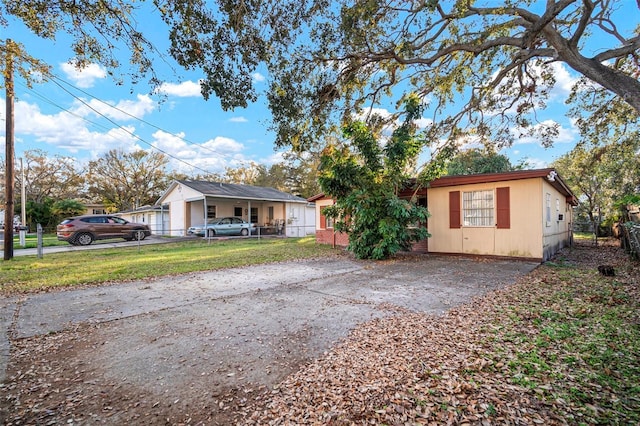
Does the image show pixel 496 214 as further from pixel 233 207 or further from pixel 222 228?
pixel 233 207

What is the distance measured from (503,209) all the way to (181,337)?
9831 mm

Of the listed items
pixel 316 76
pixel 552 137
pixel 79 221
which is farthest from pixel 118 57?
pixel 79 221

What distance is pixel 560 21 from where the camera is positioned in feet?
25.3

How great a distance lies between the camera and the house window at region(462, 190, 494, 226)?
32.7ft

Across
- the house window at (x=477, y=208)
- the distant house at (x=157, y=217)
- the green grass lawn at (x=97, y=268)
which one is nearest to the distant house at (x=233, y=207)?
the distant house at (x=157, y=217)

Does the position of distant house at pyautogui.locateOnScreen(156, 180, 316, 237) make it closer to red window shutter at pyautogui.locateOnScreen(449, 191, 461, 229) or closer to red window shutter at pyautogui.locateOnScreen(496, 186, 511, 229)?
red window shutter at pyautogui.locateOnScreen(449, 191, 461, 229)

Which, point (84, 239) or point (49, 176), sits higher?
point (49, 176)

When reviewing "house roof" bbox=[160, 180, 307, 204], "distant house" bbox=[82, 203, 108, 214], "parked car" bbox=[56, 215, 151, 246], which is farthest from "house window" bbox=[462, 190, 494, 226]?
"distant house" bbox=[82, 203, 108, 214]

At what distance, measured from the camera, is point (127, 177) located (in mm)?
32938

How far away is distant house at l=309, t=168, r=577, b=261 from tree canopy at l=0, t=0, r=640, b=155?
178 cm

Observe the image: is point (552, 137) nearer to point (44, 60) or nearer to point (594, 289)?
point (594, 289)

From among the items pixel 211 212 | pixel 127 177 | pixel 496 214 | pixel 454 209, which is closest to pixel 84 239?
pixel 211 212

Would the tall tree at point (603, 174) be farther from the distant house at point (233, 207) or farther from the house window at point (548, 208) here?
the distant house at point (233, 207)

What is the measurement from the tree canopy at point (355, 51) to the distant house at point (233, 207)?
1218 cm
